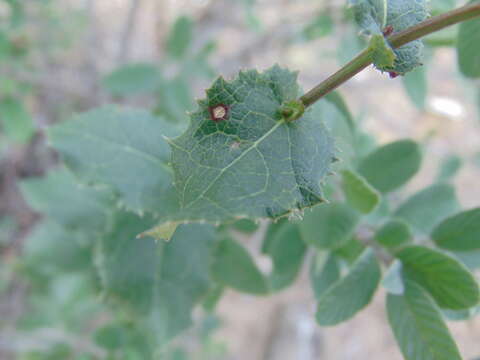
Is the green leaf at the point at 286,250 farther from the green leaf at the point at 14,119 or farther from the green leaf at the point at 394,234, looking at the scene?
the green leaf at the point at 14,119

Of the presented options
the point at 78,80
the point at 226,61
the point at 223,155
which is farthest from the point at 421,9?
the point at 78,80

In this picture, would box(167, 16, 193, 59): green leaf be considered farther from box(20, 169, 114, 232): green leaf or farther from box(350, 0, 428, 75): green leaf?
box(350, 0, 428, 75): green leaf

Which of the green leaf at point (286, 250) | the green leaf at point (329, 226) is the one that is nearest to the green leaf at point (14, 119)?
the green leaf at point (286, 250)

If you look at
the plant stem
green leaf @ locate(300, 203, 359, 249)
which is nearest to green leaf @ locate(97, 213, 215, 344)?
green leaf @ locate(300, 203, 359, 249)

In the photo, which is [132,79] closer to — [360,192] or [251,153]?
[360,192]

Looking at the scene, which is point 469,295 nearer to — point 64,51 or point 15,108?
point 15,108
